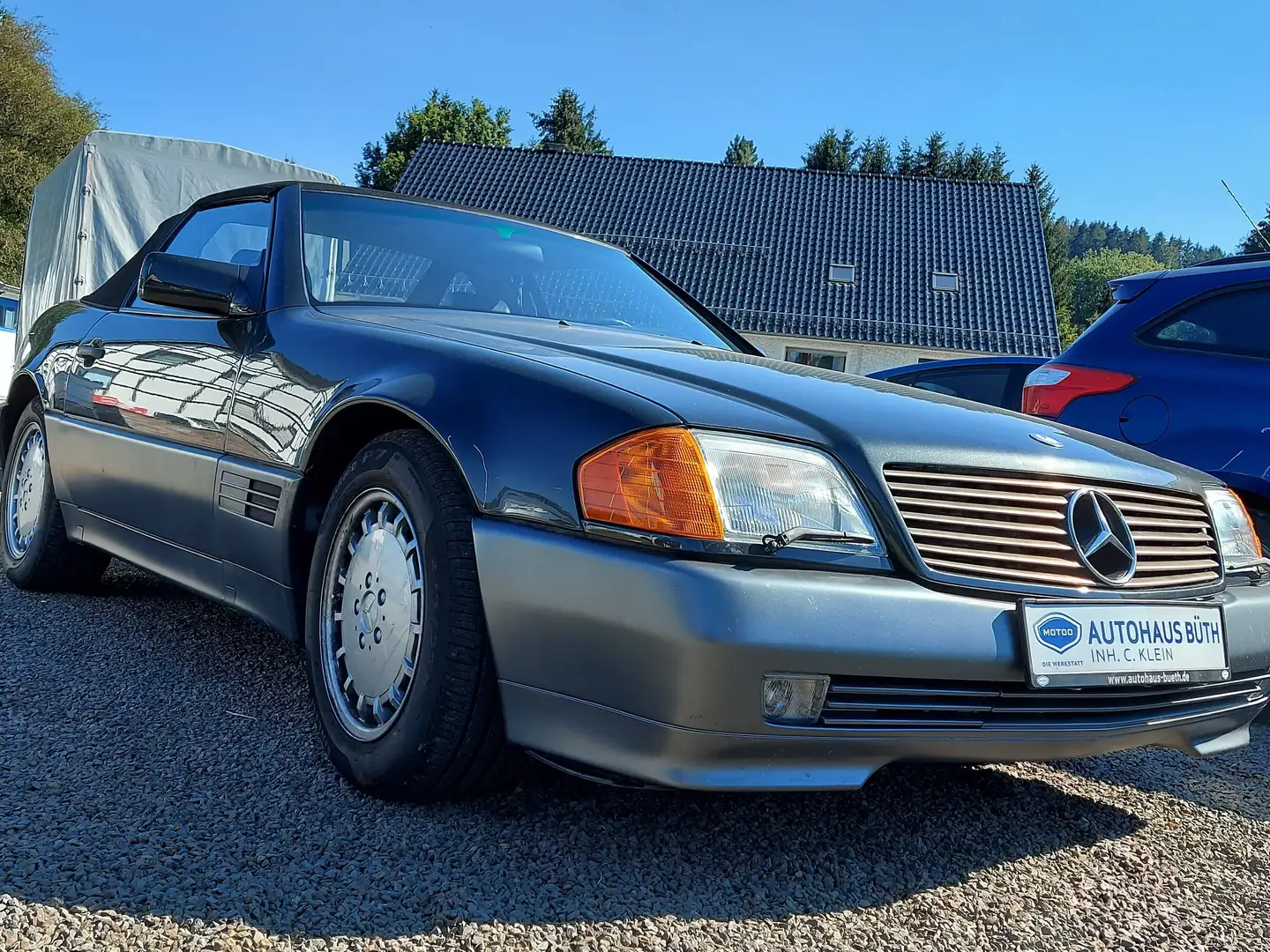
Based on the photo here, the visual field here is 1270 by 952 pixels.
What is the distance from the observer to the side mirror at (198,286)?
10.2 ft

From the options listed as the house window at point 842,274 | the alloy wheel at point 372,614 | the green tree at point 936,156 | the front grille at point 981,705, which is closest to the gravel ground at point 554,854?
the alloy wheel at point 372,614

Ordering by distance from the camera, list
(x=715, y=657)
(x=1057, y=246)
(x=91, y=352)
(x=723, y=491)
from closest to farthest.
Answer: (x=715, y=657) → (x=723, y=491) → (x=91, y=352) → (x=1057, y=246)

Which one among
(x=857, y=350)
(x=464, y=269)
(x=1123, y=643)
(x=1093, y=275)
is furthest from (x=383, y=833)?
(x=1093, y=275)

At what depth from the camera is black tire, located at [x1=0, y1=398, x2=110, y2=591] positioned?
4.07 metres

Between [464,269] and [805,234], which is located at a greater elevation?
[805,234]

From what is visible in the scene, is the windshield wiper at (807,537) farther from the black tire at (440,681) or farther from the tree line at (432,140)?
the tree line at (432,140)

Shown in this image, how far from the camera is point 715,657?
1822 mm

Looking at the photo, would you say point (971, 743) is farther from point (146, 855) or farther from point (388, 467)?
point (146, 855)

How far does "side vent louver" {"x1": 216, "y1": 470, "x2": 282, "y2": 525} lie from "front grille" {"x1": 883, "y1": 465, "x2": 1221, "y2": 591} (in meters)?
1.53

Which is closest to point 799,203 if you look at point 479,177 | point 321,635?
point 479,177

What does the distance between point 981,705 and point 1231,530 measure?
1.05 metres

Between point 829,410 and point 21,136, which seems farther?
point 21,136

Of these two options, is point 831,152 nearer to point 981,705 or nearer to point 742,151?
point 742,151

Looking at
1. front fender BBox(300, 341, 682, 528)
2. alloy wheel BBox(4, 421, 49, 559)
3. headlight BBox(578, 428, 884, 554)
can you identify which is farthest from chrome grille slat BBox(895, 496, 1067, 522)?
alloy wheel BBox(4, 421, 49, 559)
